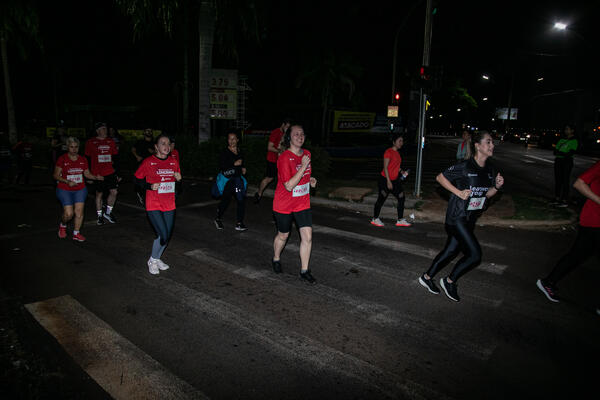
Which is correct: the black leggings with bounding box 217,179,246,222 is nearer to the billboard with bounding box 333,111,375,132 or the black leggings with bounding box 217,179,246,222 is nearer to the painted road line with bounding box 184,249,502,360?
the painted road line with bounding box 184,249,502,360

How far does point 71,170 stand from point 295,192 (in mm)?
4212

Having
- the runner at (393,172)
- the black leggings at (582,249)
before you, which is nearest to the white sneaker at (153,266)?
the runner at (393,172)

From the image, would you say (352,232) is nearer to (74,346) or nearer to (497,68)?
(74,346)

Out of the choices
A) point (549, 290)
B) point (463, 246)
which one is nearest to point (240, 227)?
point (463, 246)

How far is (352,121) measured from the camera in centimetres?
3094

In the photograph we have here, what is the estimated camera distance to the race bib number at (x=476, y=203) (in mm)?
4727

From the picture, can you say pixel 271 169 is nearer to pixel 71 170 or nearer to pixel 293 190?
pixel 71 170

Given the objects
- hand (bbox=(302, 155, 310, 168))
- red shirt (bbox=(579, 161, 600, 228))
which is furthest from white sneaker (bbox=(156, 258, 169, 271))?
red shirt (bbox=(579, 161, 600, 228))

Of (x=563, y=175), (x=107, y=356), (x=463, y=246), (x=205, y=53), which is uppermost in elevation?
(x=205, y=53)

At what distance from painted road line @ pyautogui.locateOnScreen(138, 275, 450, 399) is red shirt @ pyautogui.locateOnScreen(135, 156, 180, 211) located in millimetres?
1234

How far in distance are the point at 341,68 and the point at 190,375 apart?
33.2 metres

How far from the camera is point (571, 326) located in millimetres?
4305

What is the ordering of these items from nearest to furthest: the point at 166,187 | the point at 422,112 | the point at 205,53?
the point at 166,187 → the point at 422,112 → the point at 205,53

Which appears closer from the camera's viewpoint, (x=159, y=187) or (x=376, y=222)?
(x=159, y=187)
